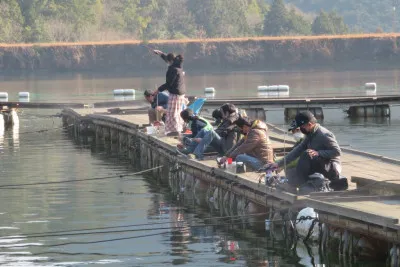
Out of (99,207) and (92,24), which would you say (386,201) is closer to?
(99,207)

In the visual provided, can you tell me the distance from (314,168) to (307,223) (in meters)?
1.02

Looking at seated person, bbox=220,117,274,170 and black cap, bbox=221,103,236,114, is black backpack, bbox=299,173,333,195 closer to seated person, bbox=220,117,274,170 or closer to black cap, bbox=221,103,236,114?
seated person, bbox=220,117,274,170

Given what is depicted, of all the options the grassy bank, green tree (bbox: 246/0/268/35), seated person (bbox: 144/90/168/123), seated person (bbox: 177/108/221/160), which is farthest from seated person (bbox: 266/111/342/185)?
green tree (bbox: 246/0/268/35)

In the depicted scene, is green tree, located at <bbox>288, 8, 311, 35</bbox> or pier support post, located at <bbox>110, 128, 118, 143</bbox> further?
green tree, located at <bbox>288, 8, 311, 35</bbox>

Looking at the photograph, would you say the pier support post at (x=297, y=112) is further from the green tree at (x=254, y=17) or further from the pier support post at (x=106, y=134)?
the green tree at (x=254, y=17)

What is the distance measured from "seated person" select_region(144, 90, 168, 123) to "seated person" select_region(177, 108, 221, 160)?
593cm

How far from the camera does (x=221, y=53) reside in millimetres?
121500

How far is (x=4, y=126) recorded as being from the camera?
149 feet

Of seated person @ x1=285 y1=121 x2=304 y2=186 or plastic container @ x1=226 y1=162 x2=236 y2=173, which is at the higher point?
seated person @ x1=285 y1=121 x2=304 y2=186

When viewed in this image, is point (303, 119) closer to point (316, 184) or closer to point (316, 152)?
point (316, 152)

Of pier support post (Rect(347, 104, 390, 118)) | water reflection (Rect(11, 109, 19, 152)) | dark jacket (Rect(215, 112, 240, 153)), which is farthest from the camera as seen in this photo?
pier support post (Rect(347, 104, 390, 118))

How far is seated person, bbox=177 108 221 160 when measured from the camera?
78.4 ft

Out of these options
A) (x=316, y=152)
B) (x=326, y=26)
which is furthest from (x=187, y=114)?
(x=326, y=26)

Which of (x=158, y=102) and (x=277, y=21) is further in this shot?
(x=277, y=21)
